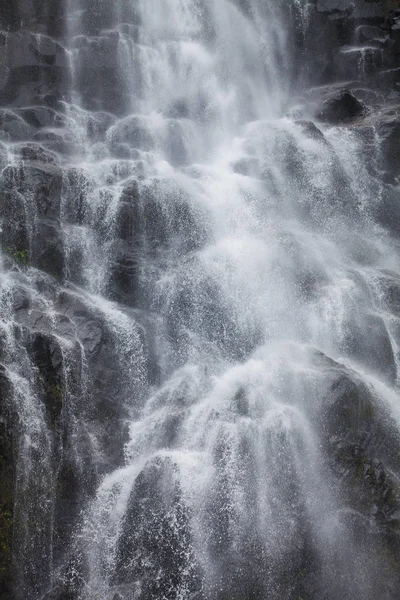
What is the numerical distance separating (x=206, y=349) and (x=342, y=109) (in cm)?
1251

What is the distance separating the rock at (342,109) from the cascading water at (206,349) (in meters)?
1.24

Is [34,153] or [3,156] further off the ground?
[34,153]

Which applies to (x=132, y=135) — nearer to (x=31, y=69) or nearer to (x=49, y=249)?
(x=31, y=69)

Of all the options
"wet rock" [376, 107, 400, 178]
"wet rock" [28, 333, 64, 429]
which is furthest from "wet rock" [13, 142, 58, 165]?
"wet rock" [376, 107, 400, 178]

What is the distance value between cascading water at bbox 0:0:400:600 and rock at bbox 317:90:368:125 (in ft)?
4.07

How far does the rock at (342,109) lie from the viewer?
67.5 feet

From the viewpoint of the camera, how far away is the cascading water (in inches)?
364

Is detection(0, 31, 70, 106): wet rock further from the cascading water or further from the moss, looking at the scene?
the moss

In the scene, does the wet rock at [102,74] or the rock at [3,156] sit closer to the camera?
the rock at [3,156]

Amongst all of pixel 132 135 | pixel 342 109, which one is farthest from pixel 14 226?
pixel 342 109

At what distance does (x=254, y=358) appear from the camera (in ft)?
41.3

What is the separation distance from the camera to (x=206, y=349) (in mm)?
13047

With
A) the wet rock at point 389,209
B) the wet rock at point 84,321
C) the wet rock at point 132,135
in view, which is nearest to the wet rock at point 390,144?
the wet rock at point 389,209

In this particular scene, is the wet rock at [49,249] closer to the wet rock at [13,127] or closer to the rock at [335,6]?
the wet rock at [13,127]
